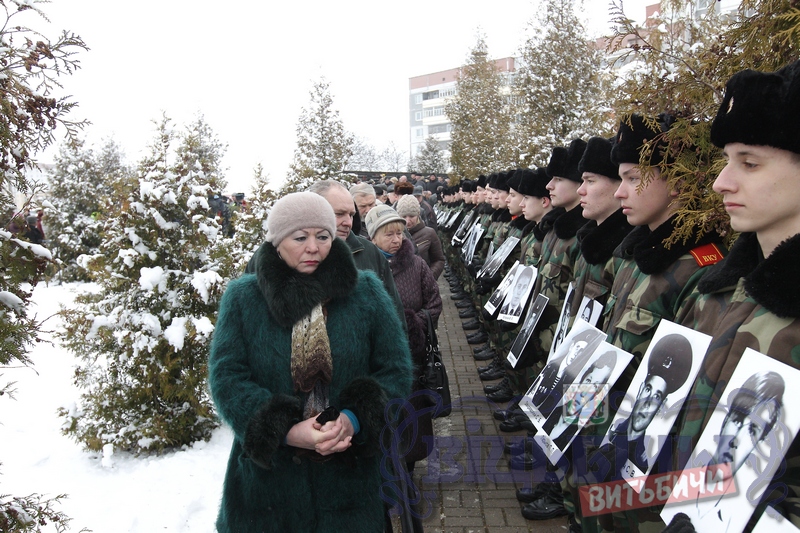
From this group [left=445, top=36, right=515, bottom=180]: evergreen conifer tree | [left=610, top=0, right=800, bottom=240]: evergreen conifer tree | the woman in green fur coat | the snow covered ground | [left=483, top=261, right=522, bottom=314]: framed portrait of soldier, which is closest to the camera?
[left=610, top=0, right=800, bottom=240]: evergreen conifer tree

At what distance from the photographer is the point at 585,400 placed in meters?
2.62

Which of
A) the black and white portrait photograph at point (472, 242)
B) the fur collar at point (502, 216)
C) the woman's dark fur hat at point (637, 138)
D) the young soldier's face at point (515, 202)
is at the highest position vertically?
the woman's dark fur hat at point (637, 138)

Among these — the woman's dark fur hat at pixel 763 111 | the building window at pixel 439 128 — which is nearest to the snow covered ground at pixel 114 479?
the woman's dark fur hat at pixel 763 111

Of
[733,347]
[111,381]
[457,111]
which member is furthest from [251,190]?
[457,111]

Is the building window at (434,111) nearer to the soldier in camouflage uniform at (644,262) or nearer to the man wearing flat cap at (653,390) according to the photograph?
the soldier in camouflage uniform at (644,262)

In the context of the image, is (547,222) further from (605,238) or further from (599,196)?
(605,238)

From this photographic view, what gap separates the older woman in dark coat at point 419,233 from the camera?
7480 mm

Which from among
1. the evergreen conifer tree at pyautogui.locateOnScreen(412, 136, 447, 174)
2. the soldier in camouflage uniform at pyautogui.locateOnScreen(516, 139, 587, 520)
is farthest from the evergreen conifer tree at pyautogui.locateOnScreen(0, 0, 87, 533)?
the evergreen conifer tree at pyautogui.locateOnScreen(412, 136, 447, 174)

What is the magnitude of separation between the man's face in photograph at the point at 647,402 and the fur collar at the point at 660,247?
63 centimetres

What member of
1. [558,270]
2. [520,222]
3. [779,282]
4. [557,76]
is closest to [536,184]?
[520,222]

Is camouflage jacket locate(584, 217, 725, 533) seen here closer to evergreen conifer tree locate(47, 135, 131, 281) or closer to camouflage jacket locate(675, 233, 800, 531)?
camouflage jacket locate(675, 233, 800, 531)

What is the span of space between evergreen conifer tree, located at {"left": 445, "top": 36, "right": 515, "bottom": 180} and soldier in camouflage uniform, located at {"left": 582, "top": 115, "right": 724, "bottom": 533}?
17.8 metres

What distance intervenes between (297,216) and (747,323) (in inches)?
69.0

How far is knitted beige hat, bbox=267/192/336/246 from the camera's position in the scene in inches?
98.6
